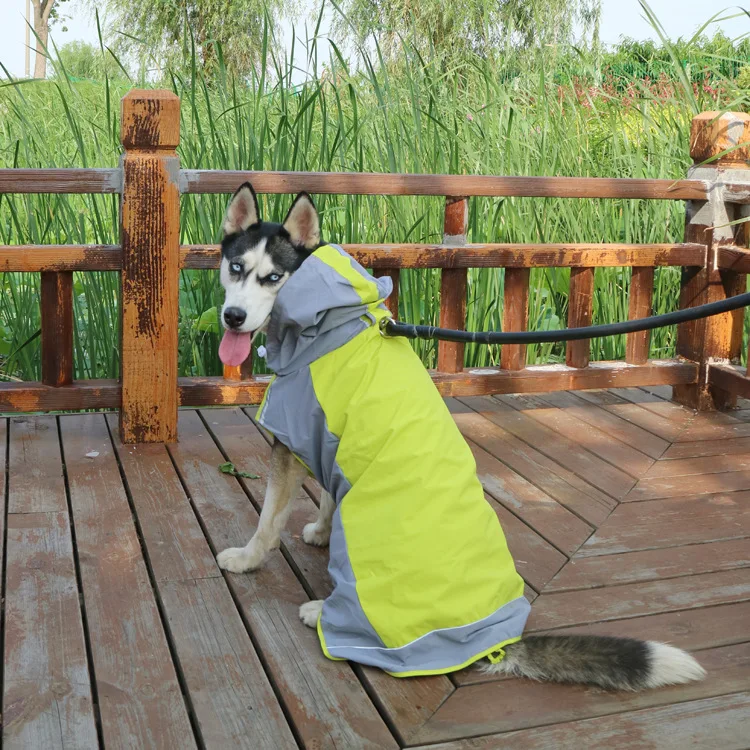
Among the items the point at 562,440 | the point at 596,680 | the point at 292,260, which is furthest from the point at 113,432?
the point at 596,680

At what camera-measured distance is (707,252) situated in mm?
4238

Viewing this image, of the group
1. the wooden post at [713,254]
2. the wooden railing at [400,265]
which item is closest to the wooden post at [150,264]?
the wooden railing at [400,265]

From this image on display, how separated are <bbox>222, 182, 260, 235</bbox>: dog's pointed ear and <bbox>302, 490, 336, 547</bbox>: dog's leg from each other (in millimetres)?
855

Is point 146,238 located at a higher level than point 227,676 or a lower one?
higher

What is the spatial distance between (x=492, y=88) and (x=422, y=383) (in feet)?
10.1

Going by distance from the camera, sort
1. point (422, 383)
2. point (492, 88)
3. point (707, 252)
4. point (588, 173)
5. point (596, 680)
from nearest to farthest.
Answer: point (596, 680), point (422, 383), point (707, 252), point (492, 88), point (588, 173)

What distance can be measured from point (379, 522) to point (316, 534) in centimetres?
71

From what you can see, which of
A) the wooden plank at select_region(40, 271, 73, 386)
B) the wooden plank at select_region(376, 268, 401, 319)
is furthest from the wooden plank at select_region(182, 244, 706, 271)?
the wooden plank at select_region(40, 271, 73, 386)

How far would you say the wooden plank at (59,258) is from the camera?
3.44m

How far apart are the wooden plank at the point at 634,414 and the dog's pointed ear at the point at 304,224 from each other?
2.03 meters

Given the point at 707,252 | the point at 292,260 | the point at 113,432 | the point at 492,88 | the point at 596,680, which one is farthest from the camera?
the point at 492,88

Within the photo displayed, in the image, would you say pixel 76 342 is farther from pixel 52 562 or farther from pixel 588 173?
pixel 588 173

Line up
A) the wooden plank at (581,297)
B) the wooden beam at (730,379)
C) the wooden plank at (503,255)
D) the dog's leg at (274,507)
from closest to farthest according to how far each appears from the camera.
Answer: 1. the dog's leg at (274,507)
2. the wooden plank at (503,255)
3. the wooden beam at (730,379)
4. the wooden plank at (581,297)

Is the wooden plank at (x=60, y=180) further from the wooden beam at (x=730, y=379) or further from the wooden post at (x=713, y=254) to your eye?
the wooden beam at (x=730, y=379)
